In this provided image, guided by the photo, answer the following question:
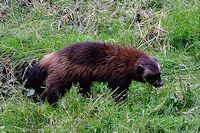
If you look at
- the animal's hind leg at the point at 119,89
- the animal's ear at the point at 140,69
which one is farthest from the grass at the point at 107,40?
the animal's ear at the point at 140,69

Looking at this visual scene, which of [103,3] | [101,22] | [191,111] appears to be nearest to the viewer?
[191,111]

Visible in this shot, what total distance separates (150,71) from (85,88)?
2.28ft

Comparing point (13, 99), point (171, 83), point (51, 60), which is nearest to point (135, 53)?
point (171, 83)

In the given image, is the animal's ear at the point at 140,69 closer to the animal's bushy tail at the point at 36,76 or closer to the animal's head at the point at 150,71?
the animal's head at the point at 150,71

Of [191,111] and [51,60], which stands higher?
[51,60]

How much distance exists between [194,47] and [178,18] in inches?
17.1

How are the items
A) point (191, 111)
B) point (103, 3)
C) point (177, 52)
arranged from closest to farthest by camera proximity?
point (191, 111) → point (177, 52) → point (103, 3)

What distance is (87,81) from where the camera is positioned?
5906 millimetres

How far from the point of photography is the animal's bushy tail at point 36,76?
594cm

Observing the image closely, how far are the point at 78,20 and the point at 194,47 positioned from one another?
5.07 ft

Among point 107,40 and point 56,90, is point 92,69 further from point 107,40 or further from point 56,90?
point 107,40

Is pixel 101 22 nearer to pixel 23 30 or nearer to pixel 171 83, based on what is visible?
pixel 23 30

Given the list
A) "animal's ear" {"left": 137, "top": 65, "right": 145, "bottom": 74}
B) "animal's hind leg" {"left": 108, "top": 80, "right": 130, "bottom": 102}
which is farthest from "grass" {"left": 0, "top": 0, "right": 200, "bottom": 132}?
"animal's ear" {"left": 137, "top": 65, "right": 145, "bottom": 74}

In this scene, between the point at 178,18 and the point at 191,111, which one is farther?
the point at 178,18
